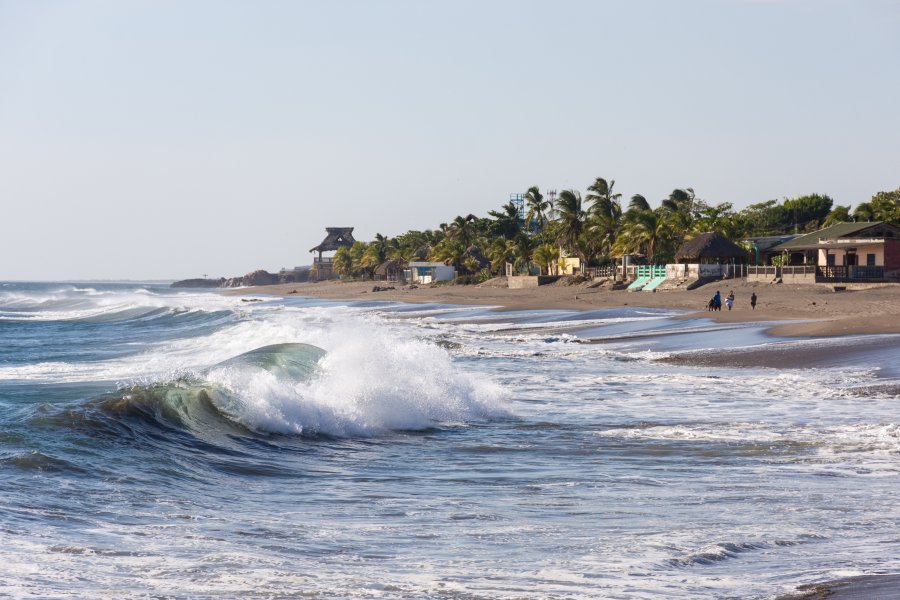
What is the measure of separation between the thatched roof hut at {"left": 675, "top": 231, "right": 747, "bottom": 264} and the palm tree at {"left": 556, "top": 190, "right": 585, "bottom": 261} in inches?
769

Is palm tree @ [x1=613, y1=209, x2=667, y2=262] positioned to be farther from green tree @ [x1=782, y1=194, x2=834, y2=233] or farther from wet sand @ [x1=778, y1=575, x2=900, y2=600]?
wet sand @ [x1=778, y1=575, x2=900, y2=600]

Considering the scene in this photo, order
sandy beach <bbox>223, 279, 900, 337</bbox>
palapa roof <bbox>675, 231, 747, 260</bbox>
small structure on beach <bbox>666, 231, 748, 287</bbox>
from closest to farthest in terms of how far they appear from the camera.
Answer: sandy beach <bbox>223, 279, 900, 337</bbox>, small structure on beach <bbox>666, 231, 748, 287</bbox>, palapa roof <bbox>675, 231, 747, 260</bbox>

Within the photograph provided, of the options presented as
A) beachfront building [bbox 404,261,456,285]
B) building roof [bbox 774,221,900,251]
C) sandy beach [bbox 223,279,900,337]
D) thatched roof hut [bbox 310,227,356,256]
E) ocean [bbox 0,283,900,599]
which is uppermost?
thatched roof hut [bbox 310,227,356,256]

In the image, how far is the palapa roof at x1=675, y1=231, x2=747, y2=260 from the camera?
183ft

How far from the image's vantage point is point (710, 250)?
5584 centimetres

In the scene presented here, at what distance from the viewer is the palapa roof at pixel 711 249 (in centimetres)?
5581

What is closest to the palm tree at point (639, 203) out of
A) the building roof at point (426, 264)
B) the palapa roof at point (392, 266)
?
the building roof at point (426, 264)

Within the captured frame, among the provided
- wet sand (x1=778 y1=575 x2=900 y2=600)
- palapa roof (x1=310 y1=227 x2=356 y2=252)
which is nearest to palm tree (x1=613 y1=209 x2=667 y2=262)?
wet sand (x1=778 y1=575 x2=900 y2=600)

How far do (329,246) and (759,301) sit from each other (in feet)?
352

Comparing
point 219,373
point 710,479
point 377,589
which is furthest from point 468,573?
point 219,373

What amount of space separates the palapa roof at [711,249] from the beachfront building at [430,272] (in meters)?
40.8

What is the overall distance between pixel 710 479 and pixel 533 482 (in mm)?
1714

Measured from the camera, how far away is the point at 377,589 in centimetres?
631

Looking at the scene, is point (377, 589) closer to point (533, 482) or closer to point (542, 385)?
point (533, 482)
